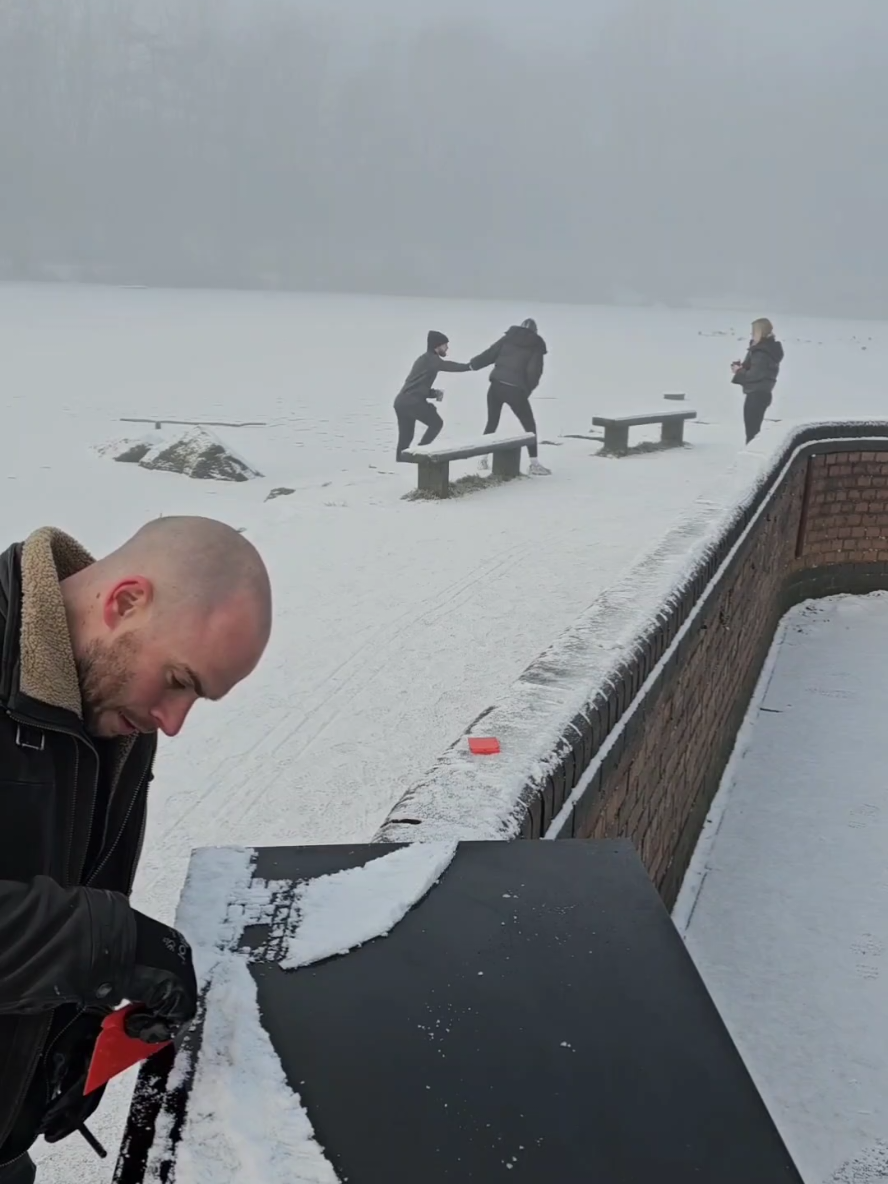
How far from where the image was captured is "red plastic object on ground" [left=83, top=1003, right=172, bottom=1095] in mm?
1475

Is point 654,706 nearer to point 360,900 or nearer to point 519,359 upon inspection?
point 360,900

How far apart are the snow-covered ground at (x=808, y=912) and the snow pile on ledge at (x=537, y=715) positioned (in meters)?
1.38

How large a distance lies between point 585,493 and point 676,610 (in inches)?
264

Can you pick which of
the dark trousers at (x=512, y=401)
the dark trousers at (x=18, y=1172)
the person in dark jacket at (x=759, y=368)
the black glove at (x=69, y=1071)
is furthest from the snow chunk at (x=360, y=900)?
the person in dark jacket at (x=759, y=368)

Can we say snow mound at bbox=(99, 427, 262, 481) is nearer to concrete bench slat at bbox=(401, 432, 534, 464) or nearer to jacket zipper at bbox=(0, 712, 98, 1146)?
concrete bench slat at bbox=(401, 432, 534, 464)

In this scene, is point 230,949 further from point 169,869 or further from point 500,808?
point 169,869

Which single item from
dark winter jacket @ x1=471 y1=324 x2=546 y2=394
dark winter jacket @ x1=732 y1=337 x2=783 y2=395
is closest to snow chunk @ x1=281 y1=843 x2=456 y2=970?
dark winter jacket @ x1=471 y1=324 x2=546 y2=394

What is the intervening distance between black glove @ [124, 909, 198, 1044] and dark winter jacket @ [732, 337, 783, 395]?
11.3 metres

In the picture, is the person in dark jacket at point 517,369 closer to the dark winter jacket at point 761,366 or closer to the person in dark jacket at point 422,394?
the person in dark jacket at point 422,394

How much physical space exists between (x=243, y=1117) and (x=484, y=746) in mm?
1285

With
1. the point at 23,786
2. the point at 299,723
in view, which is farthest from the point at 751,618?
the point at 23,786

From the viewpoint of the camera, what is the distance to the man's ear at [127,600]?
1.49m

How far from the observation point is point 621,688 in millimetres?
3084

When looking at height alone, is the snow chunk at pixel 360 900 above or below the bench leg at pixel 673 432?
above
